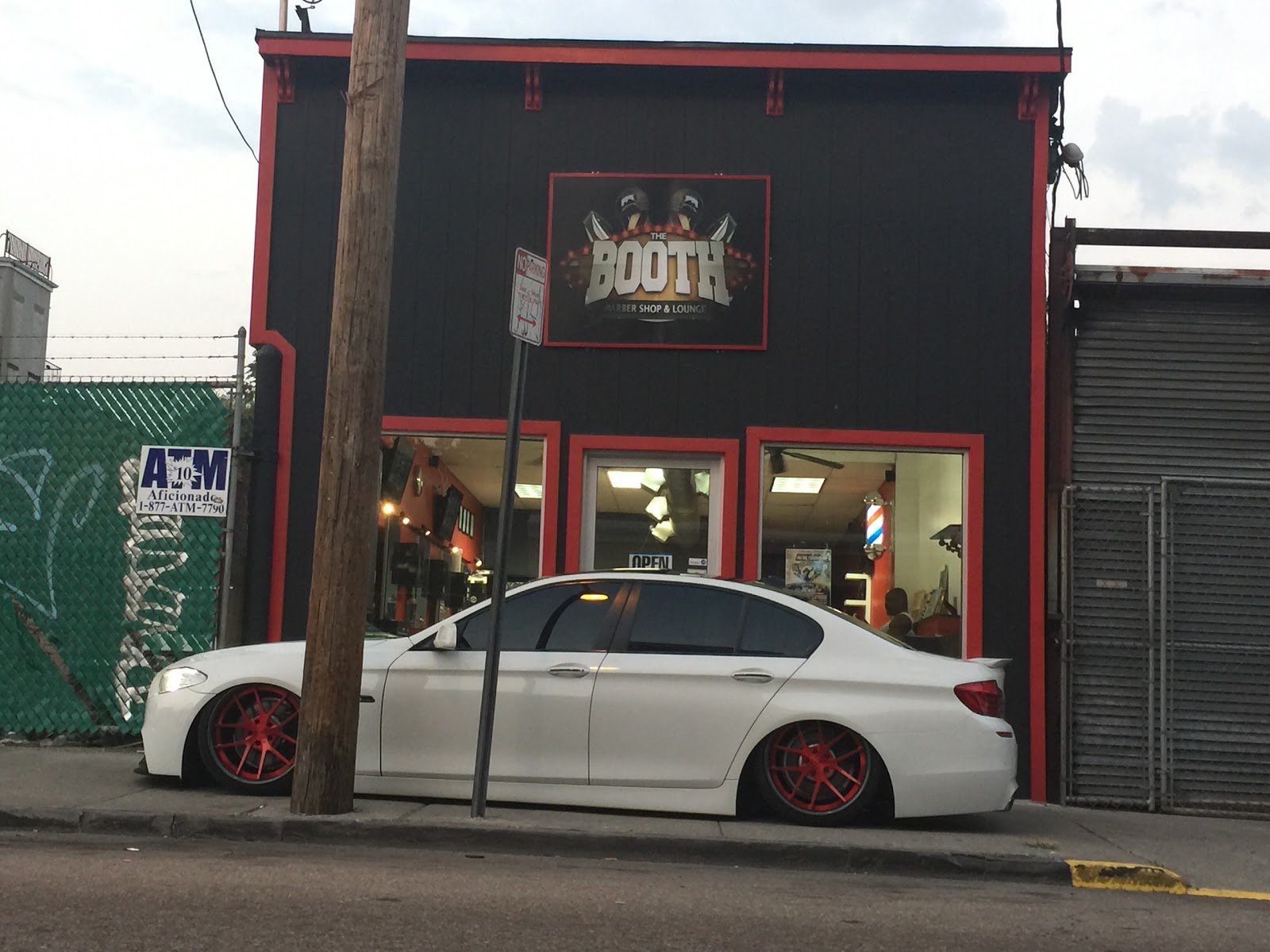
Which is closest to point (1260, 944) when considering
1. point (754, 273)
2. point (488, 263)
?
point (754, 273)

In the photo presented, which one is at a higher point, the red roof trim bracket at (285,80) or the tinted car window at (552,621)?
the red roof trim bracket at (285,80)

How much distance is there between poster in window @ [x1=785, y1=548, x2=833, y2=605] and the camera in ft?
38.4

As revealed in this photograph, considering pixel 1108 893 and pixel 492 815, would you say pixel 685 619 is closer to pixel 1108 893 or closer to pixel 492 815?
pixel 492 815

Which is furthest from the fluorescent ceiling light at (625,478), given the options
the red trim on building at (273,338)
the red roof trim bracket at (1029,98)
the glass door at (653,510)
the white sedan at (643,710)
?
the red roof trim bracket at (1029,98)

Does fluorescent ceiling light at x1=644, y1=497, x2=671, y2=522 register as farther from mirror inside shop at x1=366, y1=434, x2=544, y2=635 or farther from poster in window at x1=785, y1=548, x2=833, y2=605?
poster in window at x1=785, y1=548, x2=833, y2=605

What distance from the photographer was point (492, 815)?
329 inches

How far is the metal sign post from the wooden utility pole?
0.73 meters

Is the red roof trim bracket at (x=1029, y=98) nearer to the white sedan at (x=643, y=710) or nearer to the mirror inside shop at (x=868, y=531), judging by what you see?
the mirror inside shop at (x=868, y=531)

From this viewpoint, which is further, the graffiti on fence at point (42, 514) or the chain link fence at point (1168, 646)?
the graffiti on fence at point (42, 514)

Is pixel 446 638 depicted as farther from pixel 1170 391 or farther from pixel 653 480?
pixel 1170 391

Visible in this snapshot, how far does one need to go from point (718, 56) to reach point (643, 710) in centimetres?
587

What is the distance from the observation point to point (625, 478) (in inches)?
467

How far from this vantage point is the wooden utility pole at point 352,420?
820 cm

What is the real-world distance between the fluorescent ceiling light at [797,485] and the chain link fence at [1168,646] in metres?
1.92
